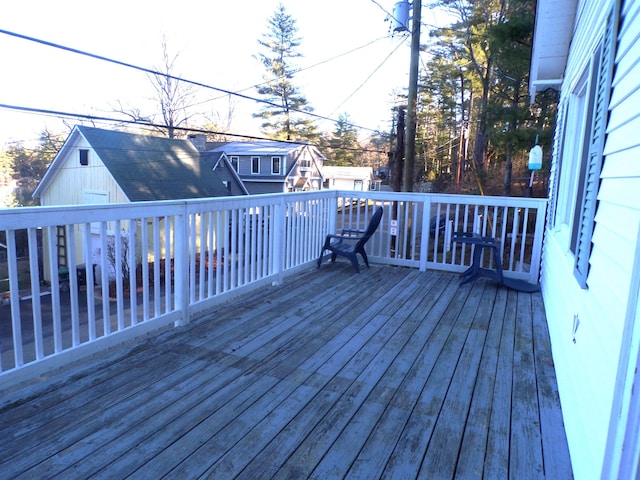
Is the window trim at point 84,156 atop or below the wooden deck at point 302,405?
atop

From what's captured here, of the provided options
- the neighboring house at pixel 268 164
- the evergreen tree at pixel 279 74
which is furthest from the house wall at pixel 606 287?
the evergreen tree at pixel 279 74

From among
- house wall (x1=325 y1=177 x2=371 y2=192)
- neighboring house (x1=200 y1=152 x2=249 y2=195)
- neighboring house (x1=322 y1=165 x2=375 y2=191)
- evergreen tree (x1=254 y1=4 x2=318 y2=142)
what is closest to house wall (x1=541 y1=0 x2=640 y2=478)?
neighboring house (x1=200 y1=152 x2=249 y2=195)

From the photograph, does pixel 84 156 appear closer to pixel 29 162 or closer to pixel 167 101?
pixel 167 101

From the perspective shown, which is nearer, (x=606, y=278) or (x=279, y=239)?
(x=606, y=278)

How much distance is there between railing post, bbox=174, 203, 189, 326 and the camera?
9.89 feet

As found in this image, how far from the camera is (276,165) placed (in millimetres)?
23734

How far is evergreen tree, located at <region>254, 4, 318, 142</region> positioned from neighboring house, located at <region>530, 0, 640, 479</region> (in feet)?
85.8

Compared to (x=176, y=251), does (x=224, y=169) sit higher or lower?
higher

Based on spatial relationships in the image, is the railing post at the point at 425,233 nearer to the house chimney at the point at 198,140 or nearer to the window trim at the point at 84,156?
the window trim at the point at 84,156

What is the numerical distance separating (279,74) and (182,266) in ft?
86.4

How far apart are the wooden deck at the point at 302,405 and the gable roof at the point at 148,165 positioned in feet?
42.2

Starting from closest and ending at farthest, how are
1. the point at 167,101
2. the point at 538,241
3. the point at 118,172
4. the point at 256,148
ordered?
the point at 538,241, the point at 118,172, the point at 167,101, the point at 256,148

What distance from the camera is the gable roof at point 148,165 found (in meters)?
14.5

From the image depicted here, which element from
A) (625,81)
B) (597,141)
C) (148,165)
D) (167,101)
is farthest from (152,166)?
(625,81)
